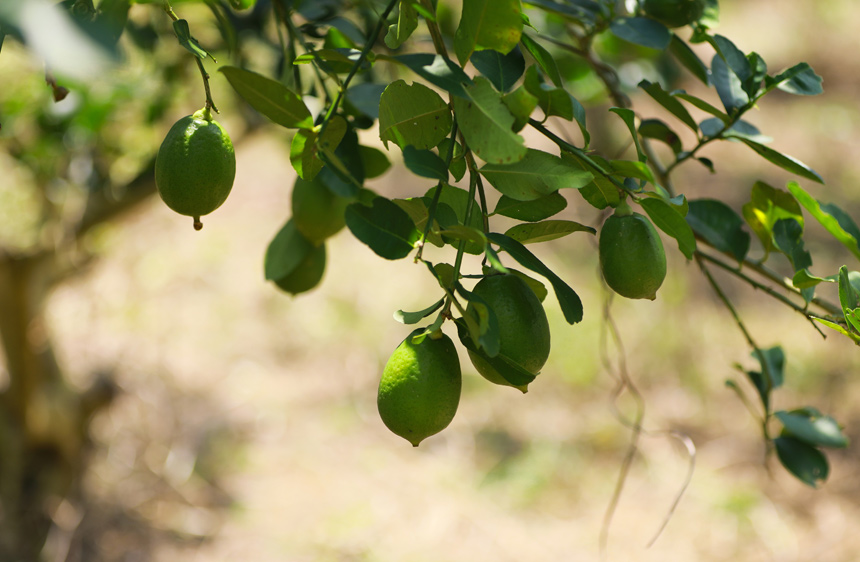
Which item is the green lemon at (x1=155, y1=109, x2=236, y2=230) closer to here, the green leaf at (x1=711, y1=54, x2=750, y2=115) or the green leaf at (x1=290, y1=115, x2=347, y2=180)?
the green leaf at (x1=290, y1=115, x2=347, y2=180)

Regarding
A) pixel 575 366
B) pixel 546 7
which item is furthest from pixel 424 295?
pixel 546 7

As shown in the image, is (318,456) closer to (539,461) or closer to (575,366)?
(539,461)

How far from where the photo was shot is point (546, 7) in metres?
0.64

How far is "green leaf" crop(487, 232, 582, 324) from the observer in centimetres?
43

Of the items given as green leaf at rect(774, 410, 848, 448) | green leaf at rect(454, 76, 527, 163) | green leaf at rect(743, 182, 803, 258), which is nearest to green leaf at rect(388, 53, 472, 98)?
green leaf at rect(454, 76, 527, 163)

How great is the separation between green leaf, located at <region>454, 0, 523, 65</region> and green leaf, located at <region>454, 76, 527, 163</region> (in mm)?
48

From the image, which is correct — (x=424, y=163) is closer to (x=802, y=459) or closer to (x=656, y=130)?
(x=656, y=130)

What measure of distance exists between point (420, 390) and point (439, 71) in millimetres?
187

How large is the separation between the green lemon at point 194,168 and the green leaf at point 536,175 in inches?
6.7

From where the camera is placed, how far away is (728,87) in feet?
2.05

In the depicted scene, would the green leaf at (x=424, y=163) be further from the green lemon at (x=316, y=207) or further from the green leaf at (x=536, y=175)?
the green lemon at (x=316, y=207)

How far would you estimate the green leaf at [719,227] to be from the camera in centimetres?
71

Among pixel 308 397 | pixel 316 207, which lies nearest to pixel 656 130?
pixel 316 207

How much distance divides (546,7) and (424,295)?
7.47 ft
